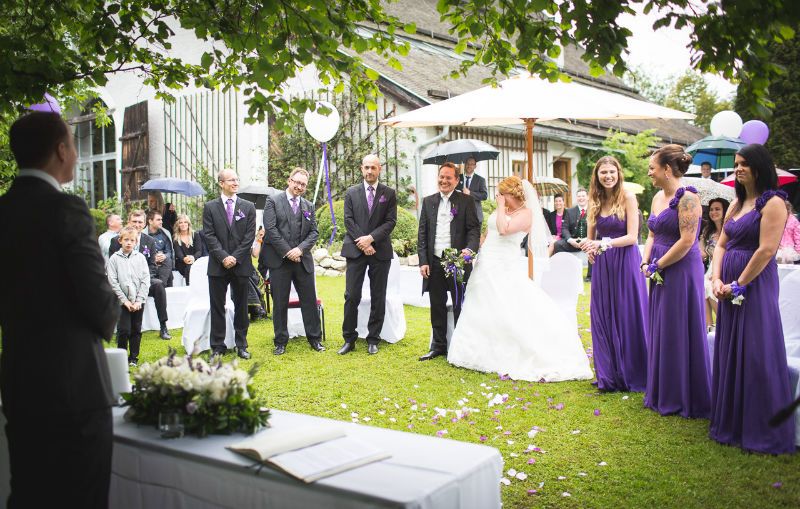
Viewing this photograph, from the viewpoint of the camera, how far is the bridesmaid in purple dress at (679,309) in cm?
549

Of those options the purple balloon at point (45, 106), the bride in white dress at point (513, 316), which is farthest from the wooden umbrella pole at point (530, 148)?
the purple balloon at point (45, 106)

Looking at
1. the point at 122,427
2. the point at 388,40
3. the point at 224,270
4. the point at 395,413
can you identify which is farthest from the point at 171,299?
the point at 122,427

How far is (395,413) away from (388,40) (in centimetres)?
309

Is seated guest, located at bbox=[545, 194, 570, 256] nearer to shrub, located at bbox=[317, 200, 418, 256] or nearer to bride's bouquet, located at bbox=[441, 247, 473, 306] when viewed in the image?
shrub, located at bbox=[317, 200, 418, 256]

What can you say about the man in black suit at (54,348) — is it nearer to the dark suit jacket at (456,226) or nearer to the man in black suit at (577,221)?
the dark suit jacket at (456,226)

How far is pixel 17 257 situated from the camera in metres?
2.50

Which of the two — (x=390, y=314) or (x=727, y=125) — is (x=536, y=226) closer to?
(x=390, y=314)

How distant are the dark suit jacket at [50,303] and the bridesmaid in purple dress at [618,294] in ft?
15.9

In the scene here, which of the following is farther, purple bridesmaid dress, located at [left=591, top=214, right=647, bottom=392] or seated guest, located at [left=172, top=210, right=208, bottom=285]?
seated guest, located at [left=172, top=210, right=208, bottom=285]

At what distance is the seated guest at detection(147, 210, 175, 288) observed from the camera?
10.4 meters

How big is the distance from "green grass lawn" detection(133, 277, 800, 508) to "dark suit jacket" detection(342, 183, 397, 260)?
1.29 meters

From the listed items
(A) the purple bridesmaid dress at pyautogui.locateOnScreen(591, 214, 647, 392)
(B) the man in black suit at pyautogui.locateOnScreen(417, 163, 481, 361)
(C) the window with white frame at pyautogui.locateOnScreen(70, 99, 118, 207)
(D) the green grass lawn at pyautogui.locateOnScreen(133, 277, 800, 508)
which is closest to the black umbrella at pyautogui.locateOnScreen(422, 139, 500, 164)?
(B) the man in black suit at pyautogui.locateOnScreen(417, 163, 481, 361)

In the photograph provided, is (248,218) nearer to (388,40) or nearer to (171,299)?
(171,299)

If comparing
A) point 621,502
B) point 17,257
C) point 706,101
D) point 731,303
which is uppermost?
point 706,101
